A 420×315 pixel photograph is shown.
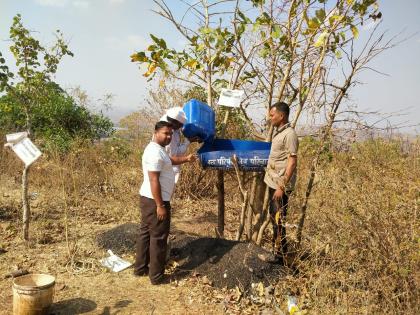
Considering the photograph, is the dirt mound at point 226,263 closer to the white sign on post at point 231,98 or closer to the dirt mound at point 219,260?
the dirt mound at point 219,260

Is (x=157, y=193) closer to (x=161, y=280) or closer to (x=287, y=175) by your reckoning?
(x=161, y=280)

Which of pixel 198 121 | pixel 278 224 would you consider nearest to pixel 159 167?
pixel 198 121

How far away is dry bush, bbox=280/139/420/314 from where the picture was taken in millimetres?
2986

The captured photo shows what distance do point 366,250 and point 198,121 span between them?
1977 mm

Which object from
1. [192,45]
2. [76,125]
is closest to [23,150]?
[192,45]

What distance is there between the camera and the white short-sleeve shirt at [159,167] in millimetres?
3773

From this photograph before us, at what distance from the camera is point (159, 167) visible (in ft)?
12.5

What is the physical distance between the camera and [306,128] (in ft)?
14.5

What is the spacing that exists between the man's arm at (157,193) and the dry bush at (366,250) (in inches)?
52.5

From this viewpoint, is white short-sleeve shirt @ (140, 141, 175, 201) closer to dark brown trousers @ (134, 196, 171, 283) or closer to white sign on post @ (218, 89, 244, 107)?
dark brown trousers @ (134, 196, 171, 283)

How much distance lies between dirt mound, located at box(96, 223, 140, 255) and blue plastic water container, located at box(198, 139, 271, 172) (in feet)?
5.06

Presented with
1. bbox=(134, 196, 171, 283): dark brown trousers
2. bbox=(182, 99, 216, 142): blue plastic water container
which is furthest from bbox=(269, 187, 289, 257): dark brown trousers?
bbox=(134, 196, 171, 283): dark brown trousers

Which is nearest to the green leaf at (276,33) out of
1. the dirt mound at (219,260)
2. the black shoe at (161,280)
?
the dirt mound at (219,260)

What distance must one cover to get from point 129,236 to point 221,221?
3.86ft
